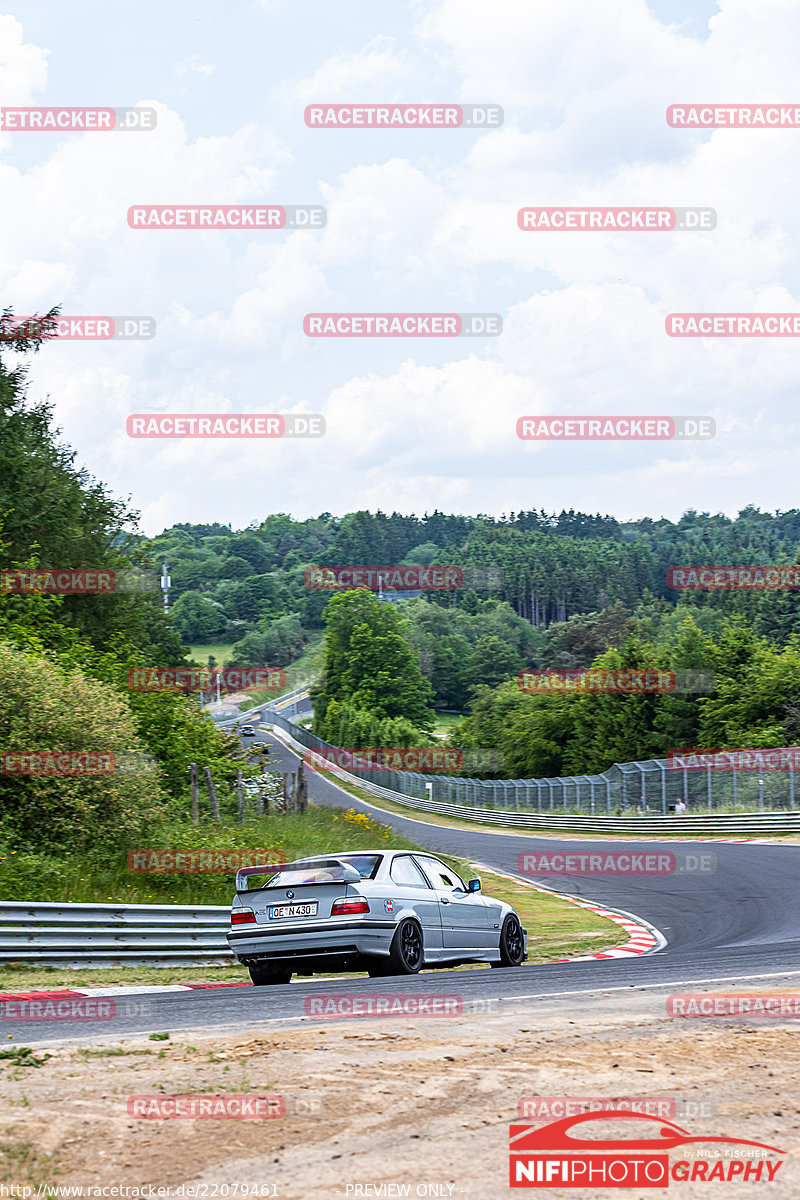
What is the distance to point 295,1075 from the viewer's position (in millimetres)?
5961

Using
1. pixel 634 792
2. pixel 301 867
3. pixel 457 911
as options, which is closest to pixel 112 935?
pixel 301 867

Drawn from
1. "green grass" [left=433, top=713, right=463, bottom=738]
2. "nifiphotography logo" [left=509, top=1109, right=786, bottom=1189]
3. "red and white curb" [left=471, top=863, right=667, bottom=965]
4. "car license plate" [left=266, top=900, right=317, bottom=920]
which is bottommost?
"red and white curb" [left=471, top=863, right=667, bottom=965]

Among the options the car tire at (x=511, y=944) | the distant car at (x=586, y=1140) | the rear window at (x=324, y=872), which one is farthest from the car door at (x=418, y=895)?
the distant car at (x=586, y=1140)

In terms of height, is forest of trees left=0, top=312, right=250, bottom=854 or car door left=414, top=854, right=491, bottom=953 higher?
forest of trees left=0, top=312, right=250, bottom=854

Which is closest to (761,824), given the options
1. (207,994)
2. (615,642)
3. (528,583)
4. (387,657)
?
(207,994)

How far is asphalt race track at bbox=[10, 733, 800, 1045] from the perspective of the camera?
839 centimetres

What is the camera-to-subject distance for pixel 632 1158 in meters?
4.62

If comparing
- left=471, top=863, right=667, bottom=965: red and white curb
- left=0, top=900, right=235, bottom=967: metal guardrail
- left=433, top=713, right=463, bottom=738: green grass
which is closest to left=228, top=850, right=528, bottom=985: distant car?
left=0, top=900, right=235, bottom=967: metal guardrail

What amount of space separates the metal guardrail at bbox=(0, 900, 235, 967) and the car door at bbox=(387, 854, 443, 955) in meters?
3.39

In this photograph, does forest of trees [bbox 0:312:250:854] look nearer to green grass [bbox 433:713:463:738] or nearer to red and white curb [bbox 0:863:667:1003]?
red and white curb [bbox 0:863:667:1003]

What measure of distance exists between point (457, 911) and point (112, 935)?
3899 millimetres

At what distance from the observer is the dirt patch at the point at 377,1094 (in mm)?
4461

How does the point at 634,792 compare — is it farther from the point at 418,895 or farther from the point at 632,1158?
the point at 632,1158

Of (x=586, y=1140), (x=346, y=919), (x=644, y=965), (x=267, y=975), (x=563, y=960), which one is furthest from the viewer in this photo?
(x=563, y=960)
